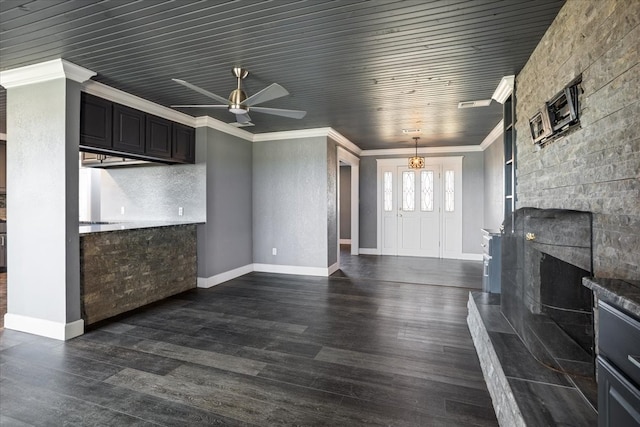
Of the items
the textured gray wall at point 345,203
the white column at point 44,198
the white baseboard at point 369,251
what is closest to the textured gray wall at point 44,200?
the white column at point 44,198

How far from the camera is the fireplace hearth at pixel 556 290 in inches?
68.5

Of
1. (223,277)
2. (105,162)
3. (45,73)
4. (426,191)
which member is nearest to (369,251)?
(426,191)

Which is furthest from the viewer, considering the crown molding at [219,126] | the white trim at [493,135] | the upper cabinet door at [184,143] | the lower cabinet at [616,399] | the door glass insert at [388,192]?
the door glass insert at [388,192]

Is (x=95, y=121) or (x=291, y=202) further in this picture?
(x=291, y=202)

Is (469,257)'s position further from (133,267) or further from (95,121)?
(95,121)

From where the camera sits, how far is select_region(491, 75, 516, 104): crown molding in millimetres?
3148

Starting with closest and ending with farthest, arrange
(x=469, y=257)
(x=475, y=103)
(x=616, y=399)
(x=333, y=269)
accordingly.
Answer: (x=616, y=399), (x=475, y=103), (x=333, y=269), (x=469, y=257)

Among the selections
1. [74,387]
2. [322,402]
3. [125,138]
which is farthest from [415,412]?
[125,138]

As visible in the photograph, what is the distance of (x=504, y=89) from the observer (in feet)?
11.0

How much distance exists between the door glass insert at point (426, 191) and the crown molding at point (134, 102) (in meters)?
5.04

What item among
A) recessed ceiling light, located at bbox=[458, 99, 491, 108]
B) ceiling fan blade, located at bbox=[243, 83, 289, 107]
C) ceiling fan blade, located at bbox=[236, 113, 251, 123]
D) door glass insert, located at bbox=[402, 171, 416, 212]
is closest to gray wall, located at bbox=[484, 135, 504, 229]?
recessed ceiling light, located at bbox=[458, 99, 491, 108]

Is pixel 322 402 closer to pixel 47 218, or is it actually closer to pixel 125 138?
pixel 47 218

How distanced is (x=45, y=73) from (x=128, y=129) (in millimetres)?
874

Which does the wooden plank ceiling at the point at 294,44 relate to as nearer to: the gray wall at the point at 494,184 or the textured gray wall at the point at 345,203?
the gray wall at the point at 494,184
